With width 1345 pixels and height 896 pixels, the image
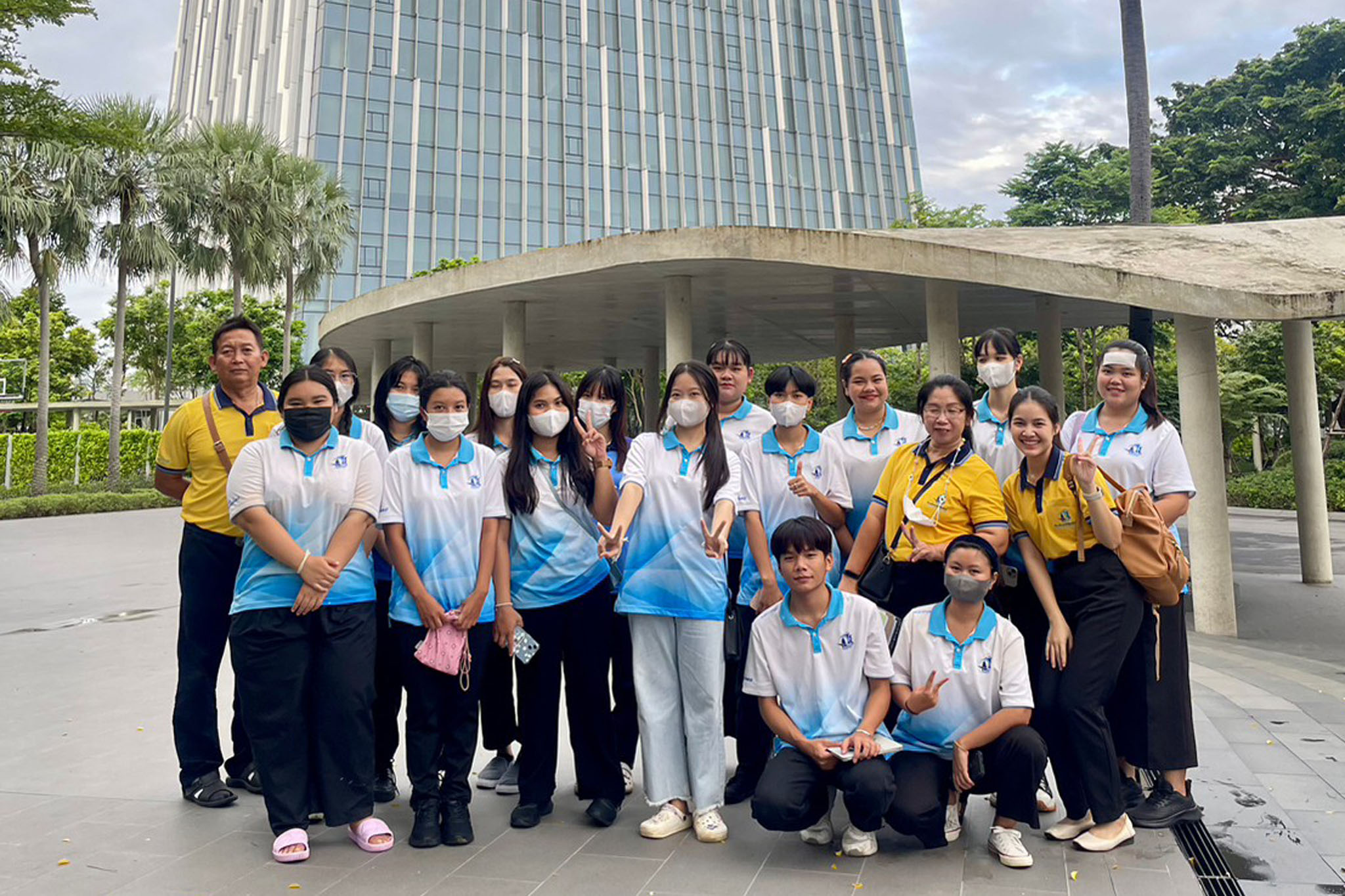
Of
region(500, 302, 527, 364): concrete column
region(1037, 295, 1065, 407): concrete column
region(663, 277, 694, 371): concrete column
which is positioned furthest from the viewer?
region(1037, 295, 1065, 407): concrete column

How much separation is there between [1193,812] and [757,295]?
448 inches

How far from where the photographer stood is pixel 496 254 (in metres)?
46.9

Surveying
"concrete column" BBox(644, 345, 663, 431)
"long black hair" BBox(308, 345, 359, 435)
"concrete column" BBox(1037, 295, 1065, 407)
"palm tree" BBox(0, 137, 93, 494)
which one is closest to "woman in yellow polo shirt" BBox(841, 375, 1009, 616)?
"long black hair" BBox(308, 345, 359, 435)

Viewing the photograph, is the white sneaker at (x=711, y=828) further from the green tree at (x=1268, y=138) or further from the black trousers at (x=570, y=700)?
the green tree at (x=1268, y=138)

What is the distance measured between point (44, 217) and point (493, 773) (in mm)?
23054

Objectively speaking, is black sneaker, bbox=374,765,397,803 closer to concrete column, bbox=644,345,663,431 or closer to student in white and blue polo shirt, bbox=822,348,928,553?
student in white and blue polo shirt, bbox=822,348,928,553

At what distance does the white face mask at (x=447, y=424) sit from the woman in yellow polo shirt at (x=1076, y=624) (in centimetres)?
217

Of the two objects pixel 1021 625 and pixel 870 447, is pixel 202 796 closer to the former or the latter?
pixel 870 447

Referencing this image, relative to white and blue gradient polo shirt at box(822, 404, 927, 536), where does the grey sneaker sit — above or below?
below

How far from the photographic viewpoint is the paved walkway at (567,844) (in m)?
3.39

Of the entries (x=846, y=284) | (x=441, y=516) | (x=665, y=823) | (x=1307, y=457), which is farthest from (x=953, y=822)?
(x=1307, y=457)

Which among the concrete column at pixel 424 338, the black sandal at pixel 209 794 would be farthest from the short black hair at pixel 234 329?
the concrete column at pixel 424 338

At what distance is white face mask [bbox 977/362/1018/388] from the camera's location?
4258mm

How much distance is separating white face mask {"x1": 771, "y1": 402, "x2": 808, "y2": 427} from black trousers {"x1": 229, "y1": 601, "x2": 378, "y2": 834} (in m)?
1.87
